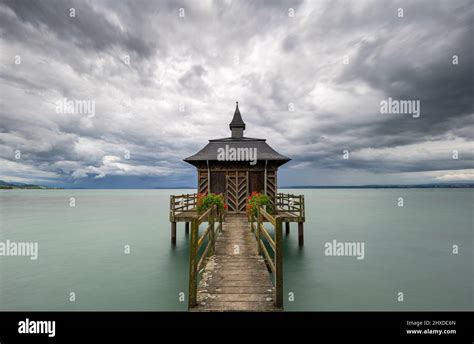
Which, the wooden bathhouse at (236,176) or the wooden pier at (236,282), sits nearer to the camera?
the wooden pier at (236,282)

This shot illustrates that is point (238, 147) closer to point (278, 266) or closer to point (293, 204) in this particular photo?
point (293, 204)

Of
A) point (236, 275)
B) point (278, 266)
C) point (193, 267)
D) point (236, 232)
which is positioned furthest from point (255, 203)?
point (193, 267)

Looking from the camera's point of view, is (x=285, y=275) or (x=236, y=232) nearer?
(x=285, y=275)

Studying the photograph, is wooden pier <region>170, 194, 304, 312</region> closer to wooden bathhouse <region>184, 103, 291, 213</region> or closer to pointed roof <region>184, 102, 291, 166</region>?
wooden bathhouse <region>184, 103, 291, 213</region>

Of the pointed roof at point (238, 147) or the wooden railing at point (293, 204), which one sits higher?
the pointed roof at point (238, 147)

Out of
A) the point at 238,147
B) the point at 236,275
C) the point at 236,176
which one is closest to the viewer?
the point at 236,275


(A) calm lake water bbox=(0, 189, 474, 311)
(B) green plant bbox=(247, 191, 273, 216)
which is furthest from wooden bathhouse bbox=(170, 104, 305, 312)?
(A) calm lake water bbox=(0, 189, 474, 311)

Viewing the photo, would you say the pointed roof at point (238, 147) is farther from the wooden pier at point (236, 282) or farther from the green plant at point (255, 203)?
the wooden pier at point (236, 282)

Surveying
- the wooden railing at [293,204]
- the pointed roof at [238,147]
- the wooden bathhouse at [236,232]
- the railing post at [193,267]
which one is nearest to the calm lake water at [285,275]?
the wooden bathhouse at [236,232]

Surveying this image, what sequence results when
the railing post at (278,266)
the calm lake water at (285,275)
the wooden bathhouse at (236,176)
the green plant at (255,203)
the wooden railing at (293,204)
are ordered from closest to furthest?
the railing post at (278,266) → the calm lake water at (285,275) → the green plant at (255,203) → the wooden railing at (293,204) → the wooden bathhouse at (236,176)

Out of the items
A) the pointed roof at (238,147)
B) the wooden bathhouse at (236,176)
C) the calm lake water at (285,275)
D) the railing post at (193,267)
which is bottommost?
the calm lake water at (285,275)

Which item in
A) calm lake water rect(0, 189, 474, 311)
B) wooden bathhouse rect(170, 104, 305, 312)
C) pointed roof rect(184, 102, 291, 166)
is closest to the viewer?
wooden bathhouse rect(170, 104, 305, 312)

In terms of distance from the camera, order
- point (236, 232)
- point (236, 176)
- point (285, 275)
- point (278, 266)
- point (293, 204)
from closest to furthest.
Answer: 1. point (278, 266)
2. point (285, 275)
3. point (236, 232)
4. point (293, 204)
5. point (236, 176)
